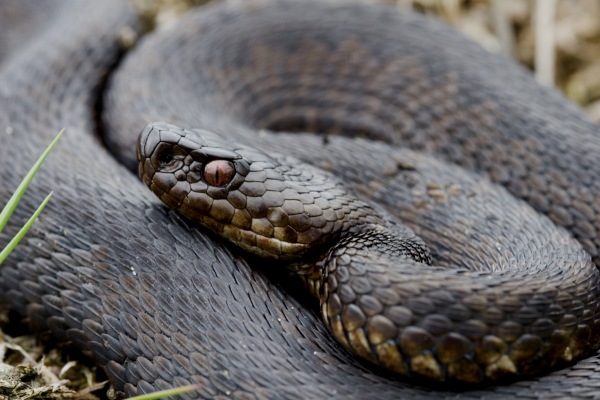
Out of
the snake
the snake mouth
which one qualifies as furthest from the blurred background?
the snake mouth

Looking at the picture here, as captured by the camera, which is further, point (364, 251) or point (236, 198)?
point (236, 198)

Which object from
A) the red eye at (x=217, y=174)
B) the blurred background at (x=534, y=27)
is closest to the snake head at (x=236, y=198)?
the red eye at (x=217, y=174)

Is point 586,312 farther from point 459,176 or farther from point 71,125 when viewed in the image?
point 71,125

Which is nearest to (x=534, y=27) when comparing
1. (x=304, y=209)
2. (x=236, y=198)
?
(x=304, y=209)

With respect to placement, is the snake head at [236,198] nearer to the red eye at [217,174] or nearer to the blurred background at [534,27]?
the red eye at [217,174]

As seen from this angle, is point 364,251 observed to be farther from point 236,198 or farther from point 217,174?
point 217,174

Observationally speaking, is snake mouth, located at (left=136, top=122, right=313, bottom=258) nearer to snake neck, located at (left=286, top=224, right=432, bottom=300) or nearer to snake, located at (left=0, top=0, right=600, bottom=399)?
snake, located at (left=0, top=0, right=600, bottom=399)

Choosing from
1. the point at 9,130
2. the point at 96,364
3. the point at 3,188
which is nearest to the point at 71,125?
the point at 9,130
